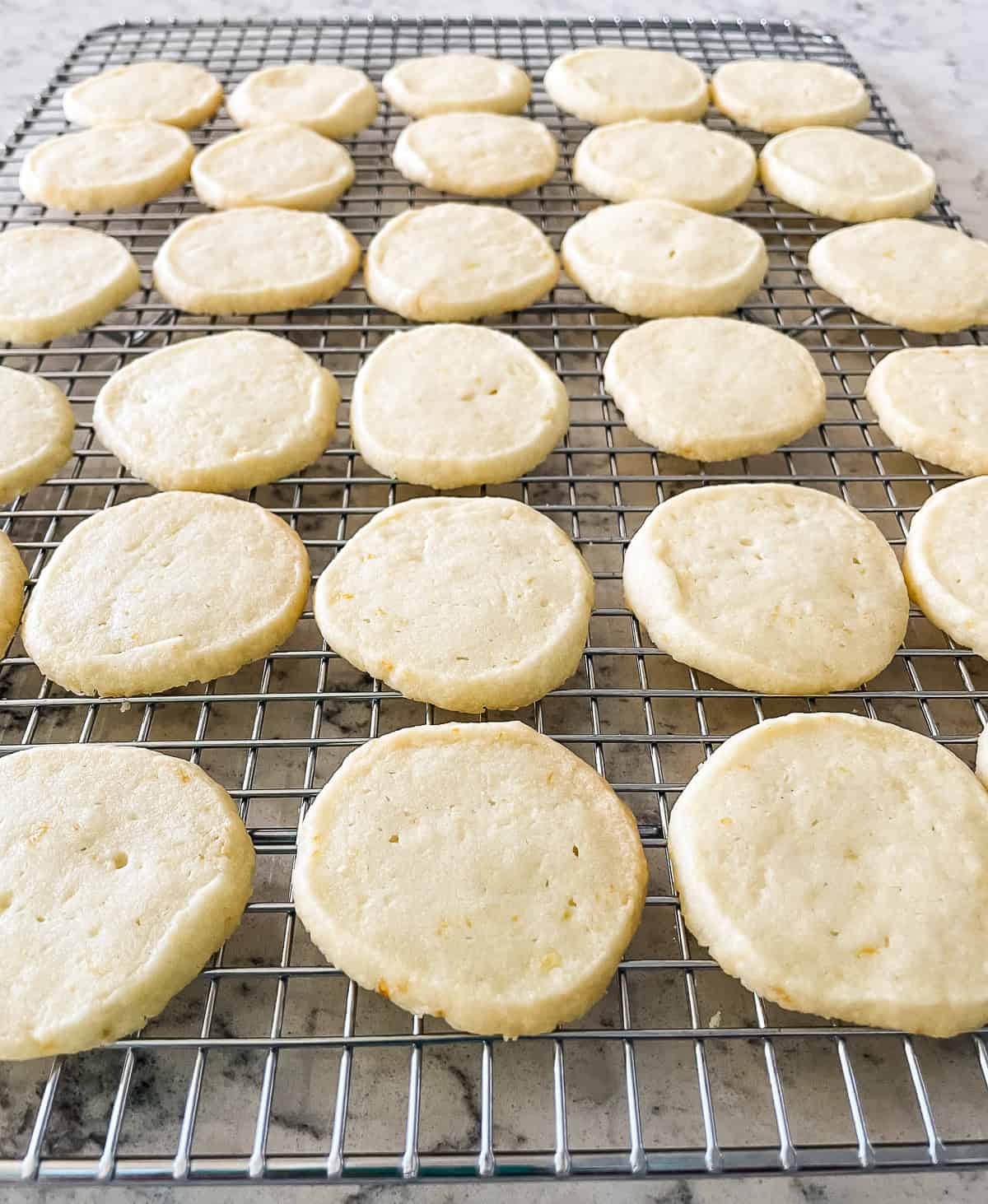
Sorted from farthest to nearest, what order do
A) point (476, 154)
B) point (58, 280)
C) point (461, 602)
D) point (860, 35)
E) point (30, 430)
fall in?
point (860, 35) < point (476, 154) < point (58, 280) < point (30, 430) < point (461, 602)

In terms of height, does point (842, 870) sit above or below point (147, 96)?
below

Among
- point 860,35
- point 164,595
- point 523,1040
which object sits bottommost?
point 523,1040

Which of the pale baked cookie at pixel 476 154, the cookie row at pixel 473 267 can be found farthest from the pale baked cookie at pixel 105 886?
the pale baked cookie at pixel 476 154

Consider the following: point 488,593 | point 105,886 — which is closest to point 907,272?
point 488,593

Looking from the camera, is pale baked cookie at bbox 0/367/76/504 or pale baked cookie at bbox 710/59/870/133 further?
pale baked cookie at bbox 710/59/870/133

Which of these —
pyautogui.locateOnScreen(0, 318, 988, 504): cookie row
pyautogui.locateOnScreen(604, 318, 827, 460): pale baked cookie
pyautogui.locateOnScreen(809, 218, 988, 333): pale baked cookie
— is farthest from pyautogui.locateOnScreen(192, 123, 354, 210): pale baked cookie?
pyautogui.locateOnScreen(809, 218, 988, 333): pale baked cookie

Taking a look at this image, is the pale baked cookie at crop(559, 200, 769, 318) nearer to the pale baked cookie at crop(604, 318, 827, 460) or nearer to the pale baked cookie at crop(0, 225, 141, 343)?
the pale baked cookie at crop(604, 318, 827, 460)

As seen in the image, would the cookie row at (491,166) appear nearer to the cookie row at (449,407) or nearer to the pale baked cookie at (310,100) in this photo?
the pale baked cookie at (310,100)

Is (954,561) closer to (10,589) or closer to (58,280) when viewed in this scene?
(10,589)
